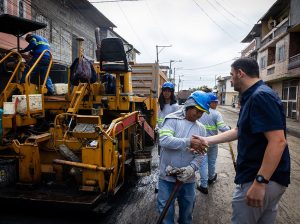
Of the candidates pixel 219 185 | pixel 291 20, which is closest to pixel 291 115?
pixel 291 20

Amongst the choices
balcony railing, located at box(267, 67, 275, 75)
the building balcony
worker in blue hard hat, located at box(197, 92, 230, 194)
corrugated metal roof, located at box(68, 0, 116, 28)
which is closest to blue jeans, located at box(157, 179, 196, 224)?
worker in blue hard hat, located at box(197, 92, 230, 194)

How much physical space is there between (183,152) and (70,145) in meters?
2.22

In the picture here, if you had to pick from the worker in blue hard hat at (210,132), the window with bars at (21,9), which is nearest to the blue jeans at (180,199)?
the worker in blue hard hat at (210,132)

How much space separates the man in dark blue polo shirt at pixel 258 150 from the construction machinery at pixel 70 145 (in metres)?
2.11

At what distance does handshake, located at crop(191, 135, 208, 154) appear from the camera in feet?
9.62

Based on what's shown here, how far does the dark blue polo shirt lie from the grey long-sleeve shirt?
0.71m

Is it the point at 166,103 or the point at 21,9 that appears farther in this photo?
the point at 21,9

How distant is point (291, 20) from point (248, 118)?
22248 millimetres

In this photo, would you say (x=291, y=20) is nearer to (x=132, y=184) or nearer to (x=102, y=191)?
(x=132, y=184)

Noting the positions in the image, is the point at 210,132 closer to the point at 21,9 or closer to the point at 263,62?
the point at 21,9

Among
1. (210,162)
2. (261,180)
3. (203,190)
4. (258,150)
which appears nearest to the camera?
(261,180)

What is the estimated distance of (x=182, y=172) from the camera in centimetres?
301

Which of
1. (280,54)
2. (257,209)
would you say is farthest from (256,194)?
(280,54)

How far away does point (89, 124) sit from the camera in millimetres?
4613
